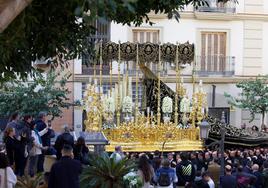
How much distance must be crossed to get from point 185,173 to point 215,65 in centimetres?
1760

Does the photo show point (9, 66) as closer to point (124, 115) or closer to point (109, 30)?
point (124, 115)

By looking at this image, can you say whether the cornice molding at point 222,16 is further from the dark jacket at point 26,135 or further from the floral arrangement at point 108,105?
the dark jacket at point 26,135

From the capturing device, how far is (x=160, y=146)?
20.5m

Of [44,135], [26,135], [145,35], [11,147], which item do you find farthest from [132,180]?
[145,35]

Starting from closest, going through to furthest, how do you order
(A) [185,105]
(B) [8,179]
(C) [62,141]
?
1. (B) [8,179]
2. (C) [62,141]
3. (A) [185,105]

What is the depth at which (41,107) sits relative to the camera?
24.1m

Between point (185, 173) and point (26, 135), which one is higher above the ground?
point (26, 135)

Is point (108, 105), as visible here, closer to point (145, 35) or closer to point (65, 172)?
point (145, 35)

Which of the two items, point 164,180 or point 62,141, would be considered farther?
point 62,141

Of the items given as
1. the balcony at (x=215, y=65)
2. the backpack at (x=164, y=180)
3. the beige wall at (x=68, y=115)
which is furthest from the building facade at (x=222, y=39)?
the backpack at (x=164, y=180)

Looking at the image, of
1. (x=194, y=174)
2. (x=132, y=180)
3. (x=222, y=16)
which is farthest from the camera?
→ (x=222, y=16)

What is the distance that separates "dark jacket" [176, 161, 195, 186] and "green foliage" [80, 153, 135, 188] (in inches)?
135

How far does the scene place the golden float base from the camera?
20234 millimetres

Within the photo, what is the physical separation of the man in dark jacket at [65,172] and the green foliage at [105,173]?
3.94 ft
